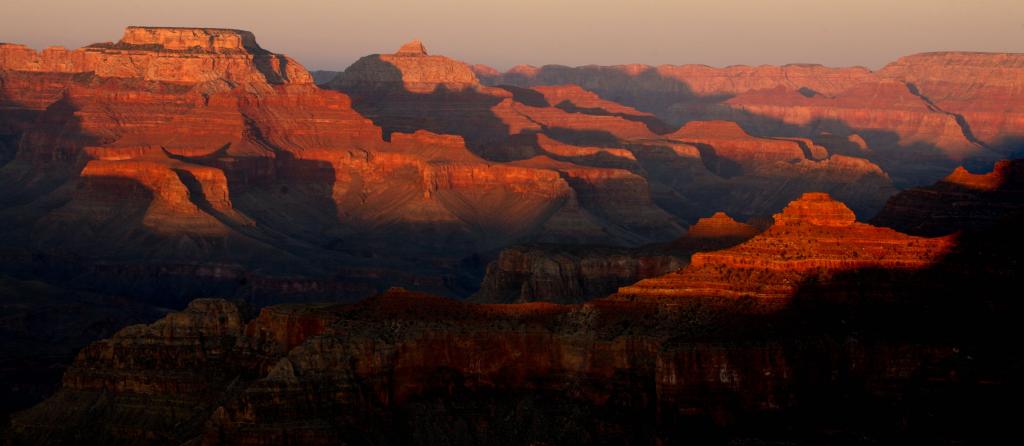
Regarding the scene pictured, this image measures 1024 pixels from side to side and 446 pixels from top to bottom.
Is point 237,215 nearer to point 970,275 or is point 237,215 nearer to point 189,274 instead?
point 189,274

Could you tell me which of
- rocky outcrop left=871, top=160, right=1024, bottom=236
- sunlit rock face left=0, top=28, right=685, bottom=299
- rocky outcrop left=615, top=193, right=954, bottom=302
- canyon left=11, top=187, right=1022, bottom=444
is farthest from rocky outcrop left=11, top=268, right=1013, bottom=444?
sunlit rock face left=0, top=28, right=685, bottom=299

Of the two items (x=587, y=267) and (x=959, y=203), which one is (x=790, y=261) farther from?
(x=959, y=203)

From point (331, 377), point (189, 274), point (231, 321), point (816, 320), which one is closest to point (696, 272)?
point (816, 320)

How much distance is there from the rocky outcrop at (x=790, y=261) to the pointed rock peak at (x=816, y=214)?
122 mm

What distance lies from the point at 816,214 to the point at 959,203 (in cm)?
3521

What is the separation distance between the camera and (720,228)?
4181 inches

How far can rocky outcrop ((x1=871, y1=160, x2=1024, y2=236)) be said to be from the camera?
101 meters

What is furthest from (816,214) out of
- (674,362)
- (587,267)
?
(587,267)

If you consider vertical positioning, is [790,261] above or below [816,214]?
below

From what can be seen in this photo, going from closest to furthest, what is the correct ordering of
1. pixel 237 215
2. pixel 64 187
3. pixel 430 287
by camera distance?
pixel 430 287 < pixel 237 215 < pixel 64 187

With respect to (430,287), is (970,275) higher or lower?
higher

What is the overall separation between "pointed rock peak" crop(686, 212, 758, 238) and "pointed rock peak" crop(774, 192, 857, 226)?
29852 mm

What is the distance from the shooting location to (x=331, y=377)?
64.6 metres

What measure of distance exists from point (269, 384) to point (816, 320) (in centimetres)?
1516
